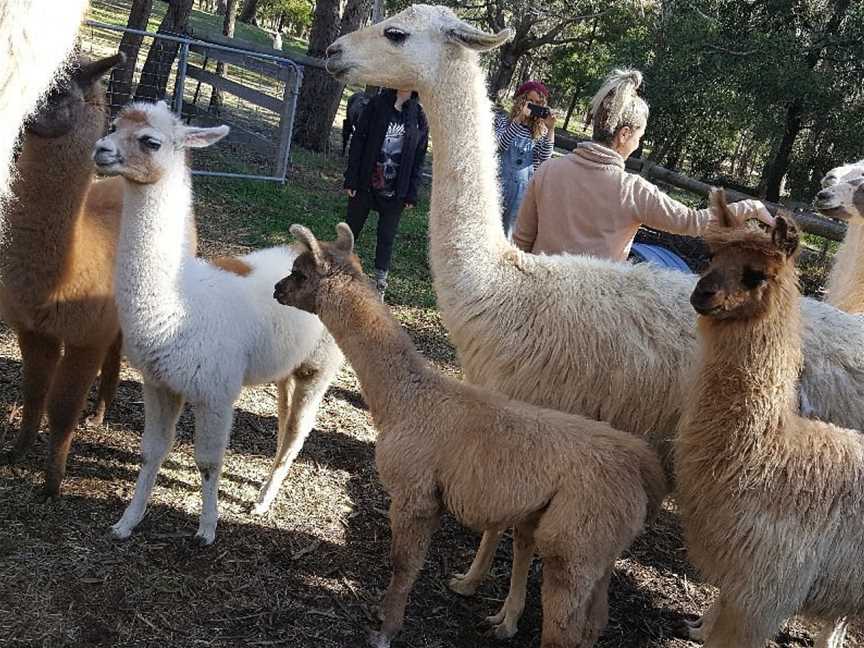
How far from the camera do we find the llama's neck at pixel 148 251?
11.1 feet

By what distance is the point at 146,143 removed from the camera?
3.39 metres

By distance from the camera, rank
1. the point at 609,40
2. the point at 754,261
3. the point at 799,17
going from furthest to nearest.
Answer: the point at 609,40, the point at 799,17, the point at 754,261

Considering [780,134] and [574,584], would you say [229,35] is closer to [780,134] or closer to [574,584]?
[780,134]

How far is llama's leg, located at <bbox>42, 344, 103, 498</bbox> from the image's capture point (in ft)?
12.2

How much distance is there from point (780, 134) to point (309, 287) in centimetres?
1666

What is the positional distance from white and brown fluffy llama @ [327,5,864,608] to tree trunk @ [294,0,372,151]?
10.3 m

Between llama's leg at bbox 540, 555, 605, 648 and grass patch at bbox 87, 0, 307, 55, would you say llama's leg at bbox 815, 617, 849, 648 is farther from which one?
grass patch at bbox 87, 0, 307, 55

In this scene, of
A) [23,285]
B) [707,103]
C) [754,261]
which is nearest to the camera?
[754,261]

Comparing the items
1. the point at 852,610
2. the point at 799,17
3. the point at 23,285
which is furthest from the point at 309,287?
the point at 799,17

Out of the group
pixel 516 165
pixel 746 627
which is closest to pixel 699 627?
pixel 746 627

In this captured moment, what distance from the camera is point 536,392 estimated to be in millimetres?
3379

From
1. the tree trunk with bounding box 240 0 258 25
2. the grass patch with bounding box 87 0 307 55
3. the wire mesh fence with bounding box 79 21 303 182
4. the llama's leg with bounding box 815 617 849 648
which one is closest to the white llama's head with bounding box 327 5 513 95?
the llama's leg with bounding box 815 617 849 648

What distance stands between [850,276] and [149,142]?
12.5 feet

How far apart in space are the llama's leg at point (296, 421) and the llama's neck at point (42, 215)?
49.8 inches
